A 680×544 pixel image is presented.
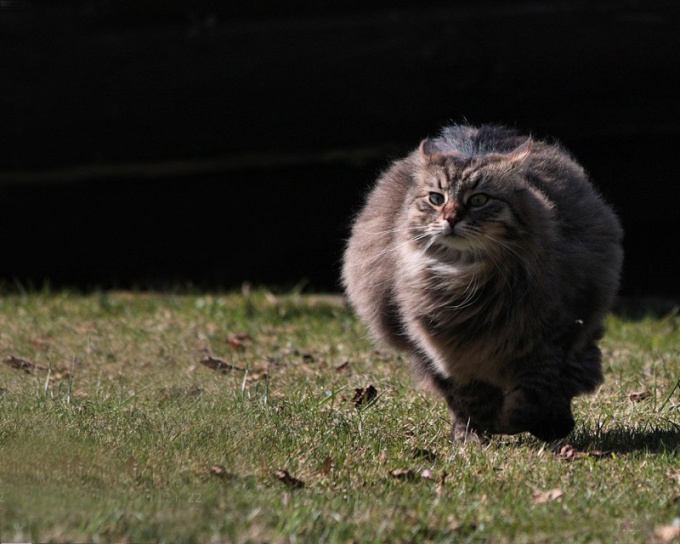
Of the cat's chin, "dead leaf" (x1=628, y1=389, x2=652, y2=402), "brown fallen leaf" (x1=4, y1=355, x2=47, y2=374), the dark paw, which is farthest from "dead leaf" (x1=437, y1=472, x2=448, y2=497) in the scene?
"brown fallen leaf" (x1=4, y1=355, x2=47, y2=374)

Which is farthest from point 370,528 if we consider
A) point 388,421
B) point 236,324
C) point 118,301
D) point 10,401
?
point 118,301

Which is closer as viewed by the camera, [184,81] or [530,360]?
[530,360]

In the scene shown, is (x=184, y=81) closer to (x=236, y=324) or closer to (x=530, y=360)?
(x=236, y=324)

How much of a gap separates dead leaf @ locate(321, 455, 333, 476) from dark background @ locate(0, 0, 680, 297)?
184 inches

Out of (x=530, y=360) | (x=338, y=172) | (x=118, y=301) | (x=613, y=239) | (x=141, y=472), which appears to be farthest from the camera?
(x=338, y=172)

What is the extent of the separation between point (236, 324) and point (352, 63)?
93.4 inches

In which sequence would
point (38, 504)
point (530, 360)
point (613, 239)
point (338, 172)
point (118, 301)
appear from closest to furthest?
point (38, 504) → point (530, 360) → point (613, 239) → point (118, 301) → point (338, 172)

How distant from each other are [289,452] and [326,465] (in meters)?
0.19

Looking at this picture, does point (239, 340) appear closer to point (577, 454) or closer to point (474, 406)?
point (474, 406)

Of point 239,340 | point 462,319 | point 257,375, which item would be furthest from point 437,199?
point 239,340

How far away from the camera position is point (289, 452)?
4.25 m

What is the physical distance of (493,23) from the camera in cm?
815

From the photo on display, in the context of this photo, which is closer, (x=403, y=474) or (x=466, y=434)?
(x=403, y=474)

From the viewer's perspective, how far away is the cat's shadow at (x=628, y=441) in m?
4.53
